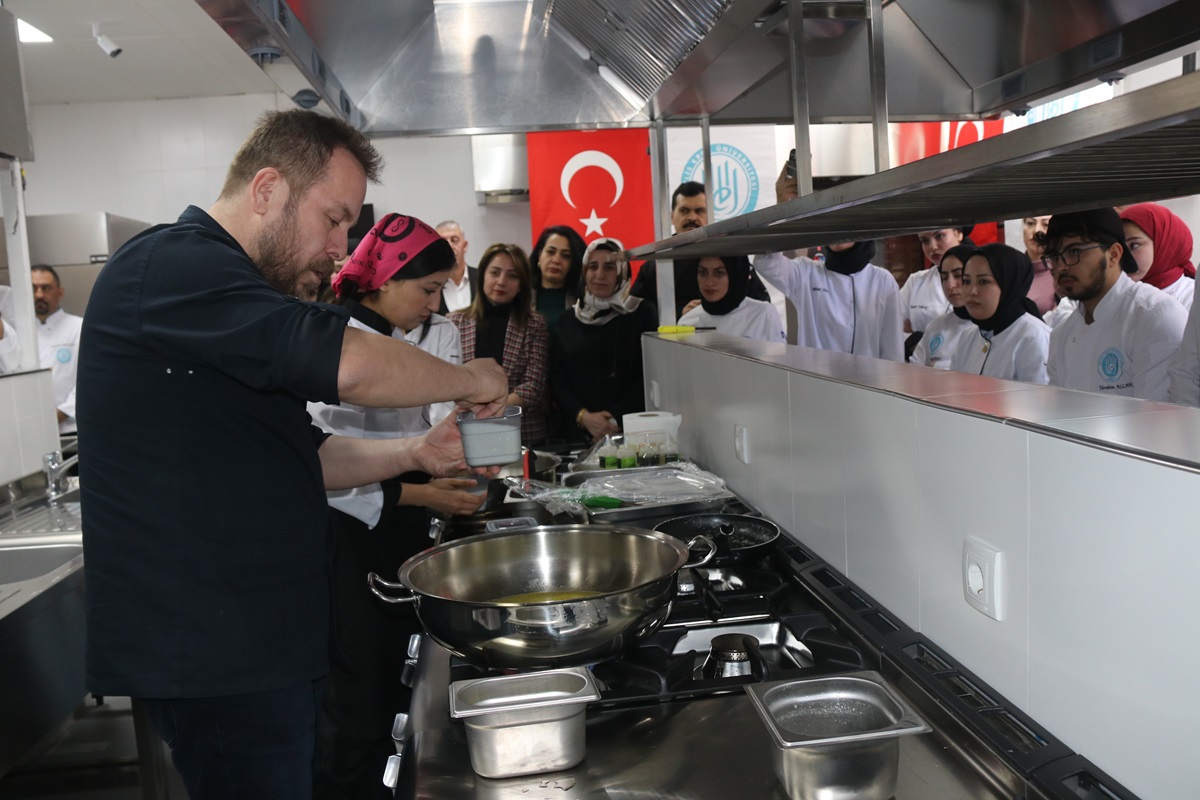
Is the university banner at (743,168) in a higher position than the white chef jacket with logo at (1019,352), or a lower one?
higher

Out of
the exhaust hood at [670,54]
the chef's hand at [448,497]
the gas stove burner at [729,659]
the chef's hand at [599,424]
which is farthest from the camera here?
the chef's hand at [599,424]

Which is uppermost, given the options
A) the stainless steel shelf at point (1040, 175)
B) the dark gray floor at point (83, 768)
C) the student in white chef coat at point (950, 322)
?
the stainless steel shelf at point (1040, 175)

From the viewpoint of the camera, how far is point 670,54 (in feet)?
7.98

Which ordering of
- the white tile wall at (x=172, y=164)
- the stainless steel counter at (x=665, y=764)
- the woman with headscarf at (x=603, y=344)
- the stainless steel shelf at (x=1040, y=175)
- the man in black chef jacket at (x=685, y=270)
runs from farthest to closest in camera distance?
the white tile wall at (x=172, y=164)
the man in black chef jacket at (x=685, y=270)
the woman with headscarf at (x=603, y=344)
the stainless steel counter at (x=665, y=764)
the stainless steel shelf at (x=1040, y=175)

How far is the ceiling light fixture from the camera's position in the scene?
5285mm

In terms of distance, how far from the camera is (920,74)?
8.46ft

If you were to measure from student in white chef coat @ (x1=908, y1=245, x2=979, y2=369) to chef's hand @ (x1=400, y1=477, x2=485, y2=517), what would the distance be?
106 inches

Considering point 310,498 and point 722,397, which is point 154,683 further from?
point 722,397

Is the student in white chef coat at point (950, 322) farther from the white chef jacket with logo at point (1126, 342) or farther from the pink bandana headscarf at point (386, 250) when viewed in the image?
the pink bandana headscarf at point (386, 250)

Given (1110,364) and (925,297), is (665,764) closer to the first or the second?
(1110,364)

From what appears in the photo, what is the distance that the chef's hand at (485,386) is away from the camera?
1414 millimetres

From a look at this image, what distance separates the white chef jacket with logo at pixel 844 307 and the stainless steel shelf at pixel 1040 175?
2.49 metres

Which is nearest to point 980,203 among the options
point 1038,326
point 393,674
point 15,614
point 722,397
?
point 722,397

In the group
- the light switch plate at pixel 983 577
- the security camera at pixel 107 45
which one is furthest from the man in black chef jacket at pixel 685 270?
the security camera at pixel 107 45
